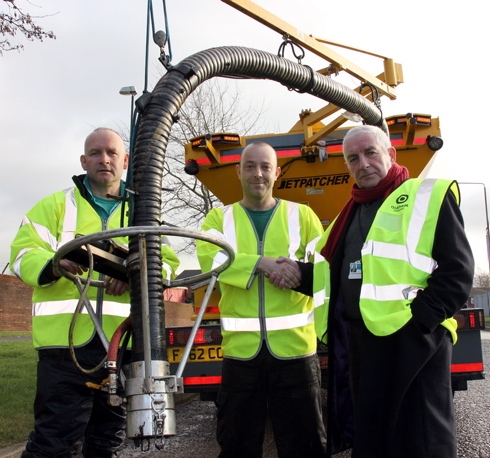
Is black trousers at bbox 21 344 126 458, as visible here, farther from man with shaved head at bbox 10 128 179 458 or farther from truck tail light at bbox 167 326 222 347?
truck tail light at bbox 167 326 222 347

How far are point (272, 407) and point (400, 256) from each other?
110 cm

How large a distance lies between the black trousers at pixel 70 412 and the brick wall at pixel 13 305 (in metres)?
21.2

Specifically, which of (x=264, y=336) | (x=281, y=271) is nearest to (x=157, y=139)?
(x=281, y=271)

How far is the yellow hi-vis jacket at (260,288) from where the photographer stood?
3049mm

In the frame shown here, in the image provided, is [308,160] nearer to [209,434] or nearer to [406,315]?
[209,434]

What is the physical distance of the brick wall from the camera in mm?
22406

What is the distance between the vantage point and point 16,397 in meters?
6.04

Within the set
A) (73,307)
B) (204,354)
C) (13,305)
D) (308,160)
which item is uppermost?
(308,160)

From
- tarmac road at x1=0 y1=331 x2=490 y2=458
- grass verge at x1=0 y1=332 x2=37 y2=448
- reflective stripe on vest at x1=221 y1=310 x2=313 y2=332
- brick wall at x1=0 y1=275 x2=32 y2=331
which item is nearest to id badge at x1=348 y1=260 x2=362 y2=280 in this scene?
reflective stripe on vest at x1=221 y1=310 x2=313 y2=332

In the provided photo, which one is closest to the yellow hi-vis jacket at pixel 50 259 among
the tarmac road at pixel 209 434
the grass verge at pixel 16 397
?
the tarmac road at pixel 209 434

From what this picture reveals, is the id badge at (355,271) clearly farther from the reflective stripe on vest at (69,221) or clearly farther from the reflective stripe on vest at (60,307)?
the reflective stripe on vest at (69,221)

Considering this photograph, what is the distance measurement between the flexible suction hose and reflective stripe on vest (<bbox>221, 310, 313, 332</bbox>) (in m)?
0.92

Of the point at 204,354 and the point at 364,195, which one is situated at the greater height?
the point at 364,195

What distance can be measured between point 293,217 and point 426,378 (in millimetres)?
1266
